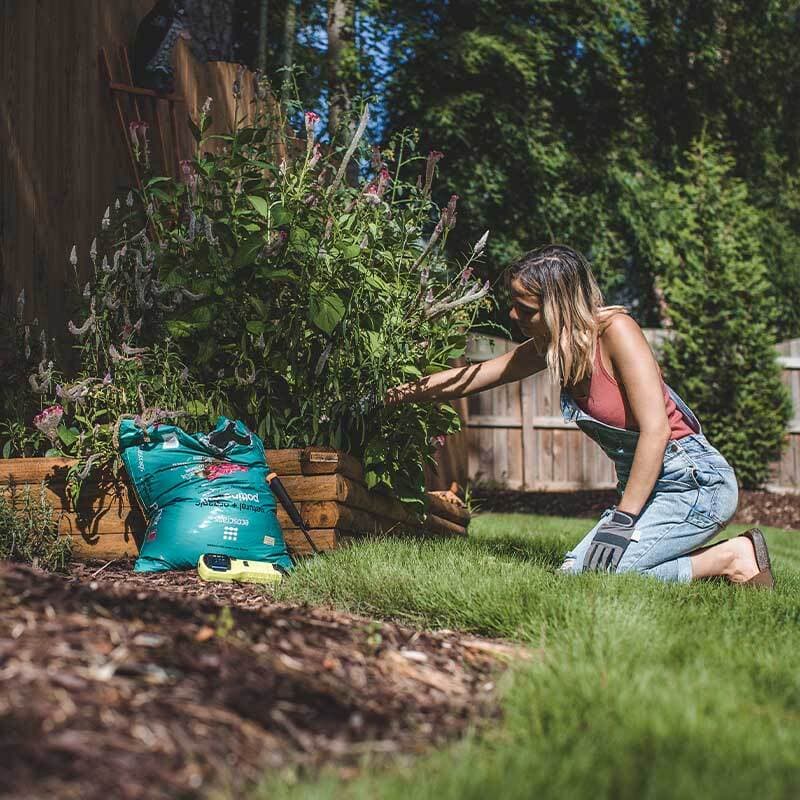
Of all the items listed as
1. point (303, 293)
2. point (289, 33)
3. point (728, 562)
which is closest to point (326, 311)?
point (303, 293)

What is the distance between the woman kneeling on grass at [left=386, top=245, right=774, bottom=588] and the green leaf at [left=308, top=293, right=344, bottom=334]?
24.2 inches

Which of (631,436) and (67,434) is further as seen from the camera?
(67,434)

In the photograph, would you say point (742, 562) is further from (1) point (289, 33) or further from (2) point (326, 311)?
(1) point (289, 33)

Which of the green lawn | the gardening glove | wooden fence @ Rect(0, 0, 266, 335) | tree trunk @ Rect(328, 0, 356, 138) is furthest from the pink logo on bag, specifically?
tree trunk @ Rect(328, 0, 356, 138)

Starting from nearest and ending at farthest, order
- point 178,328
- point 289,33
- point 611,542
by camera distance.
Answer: point 611,542, point 178,328, point 289,33

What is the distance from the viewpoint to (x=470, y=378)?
356 cm

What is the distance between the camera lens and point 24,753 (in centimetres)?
129

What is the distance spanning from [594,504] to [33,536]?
7.95 m

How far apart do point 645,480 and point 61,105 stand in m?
3.13

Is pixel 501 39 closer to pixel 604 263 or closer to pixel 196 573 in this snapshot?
pixel 604 263

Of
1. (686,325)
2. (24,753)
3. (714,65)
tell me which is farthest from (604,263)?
(24,753)

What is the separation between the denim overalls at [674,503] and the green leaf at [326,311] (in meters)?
0.86

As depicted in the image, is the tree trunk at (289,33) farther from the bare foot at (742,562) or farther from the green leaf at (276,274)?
the bare foot at (742,562)

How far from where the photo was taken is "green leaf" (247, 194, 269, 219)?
3.32m
